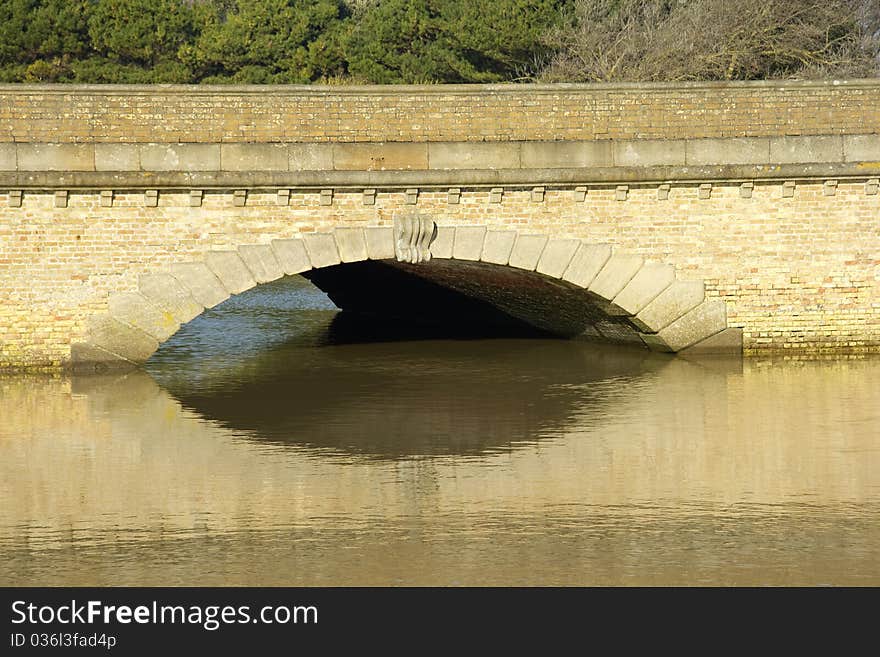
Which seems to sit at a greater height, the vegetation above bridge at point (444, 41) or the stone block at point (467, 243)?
the vegetation above bridge at point (444, 41)

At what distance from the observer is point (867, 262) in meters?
16.4

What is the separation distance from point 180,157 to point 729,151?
624 centimetres

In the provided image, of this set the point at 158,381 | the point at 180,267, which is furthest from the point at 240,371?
the point at 180,267

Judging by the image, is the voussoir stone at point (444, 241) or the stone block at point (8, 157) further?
the voussoir stone at point (444, 241)

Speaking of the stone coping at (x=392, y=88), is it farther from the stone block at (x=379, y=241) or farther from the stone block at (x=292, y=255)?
the stone block at (x=292, y=255)

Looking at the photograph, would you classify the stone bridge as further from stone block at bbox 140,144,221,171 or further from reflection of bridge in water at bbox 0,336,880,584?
reflection of bridge in water at bbox 0,336,880,584

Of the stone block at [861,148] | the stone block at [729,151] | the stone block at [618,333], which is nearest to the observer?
the stone block at [729,151]

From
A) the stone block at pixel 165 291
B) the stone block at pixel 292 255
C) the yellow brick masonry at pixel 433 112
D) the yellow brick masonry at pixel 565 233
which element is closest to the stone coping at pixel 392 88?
the yellow brick masonry at pixel 433 112

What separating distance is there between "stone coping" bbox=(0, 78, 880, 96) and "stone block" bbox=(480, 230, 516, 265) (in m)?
1.61

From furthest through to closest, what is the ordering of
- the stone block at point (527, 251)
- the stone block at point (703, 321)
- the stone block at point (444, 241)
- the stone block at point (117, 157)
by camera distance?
1. the stone block at point (703, 321)
2. the stone block at point (527, 251)
3. the stone block at point (444, 241)
4. the stone block at point (117, 157)

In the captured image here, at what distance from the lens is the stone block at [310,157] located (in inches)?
597

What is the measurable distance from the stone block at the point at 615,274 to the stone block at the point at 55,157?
583cm

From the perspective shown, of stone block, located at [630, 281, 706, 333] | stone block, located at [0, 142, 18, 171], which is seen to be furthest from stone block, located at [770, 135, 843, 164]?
stone block, located at [0, 142, 18, 171]

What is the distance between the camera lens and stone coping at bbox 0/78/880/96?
1491 cm
